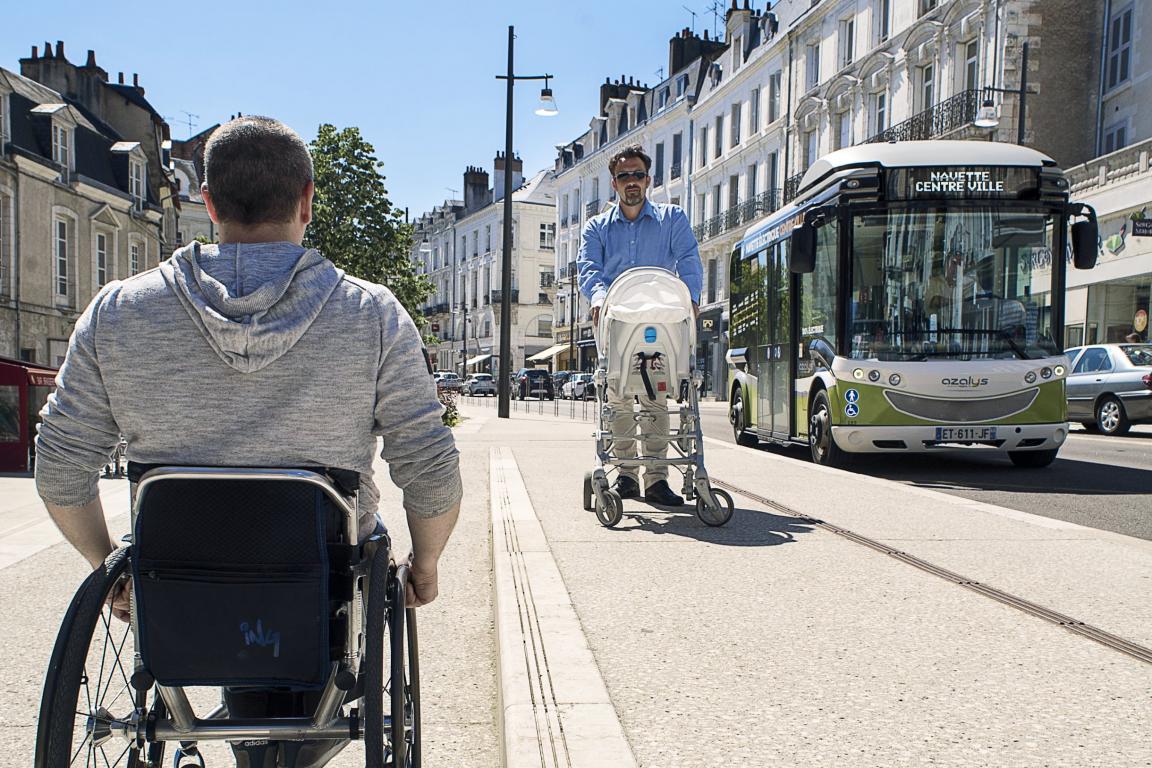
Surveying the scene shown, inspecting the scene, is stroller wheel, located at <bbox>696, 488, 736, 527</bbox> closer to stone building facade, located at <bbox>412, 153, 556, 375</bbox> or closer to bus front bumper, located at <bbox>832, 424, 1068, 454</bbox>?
bus front bumper, located at <bbox>832, 424, 1068, 454</bbox>

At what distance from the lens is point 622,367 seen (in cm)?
624

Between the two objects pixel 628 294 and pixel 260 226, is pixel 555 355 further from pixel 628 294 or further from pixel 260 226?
pixel 260 226

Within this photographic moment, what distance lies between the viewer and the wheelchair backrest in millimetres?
1737

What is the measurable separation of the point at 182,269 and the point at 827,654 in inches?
94.0

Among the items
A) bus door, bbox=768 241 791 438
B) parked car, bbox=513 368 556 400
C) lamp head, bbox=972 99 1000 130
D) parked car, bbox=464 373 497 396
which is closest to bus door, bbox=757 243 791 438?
bus door, bbox=768 241 791 438

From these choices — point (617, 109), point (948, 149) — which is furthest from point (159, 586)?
point (617, 109)

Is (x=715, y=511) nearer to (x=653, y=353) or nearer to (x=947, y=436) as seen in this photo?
(x=653, y=353)

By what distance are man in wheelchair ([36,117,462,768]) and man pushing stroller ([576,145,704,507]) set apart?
451cm

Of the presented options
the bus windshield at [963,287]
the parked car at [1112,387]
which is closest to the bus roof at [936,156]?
the bus windshield at [963,287]

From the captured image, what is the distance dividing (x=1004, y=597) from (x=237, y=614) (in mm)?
3346

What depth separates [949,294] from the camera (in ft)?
33.5

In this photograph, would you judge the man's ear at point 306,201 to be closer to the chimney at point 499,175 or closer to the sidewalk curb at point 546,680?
the sidewalk curb at point 546,680

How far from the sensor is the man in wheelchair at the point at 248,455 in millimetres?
1745

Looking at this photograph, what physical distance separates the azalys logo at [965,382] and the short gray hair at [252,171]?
9.09m
